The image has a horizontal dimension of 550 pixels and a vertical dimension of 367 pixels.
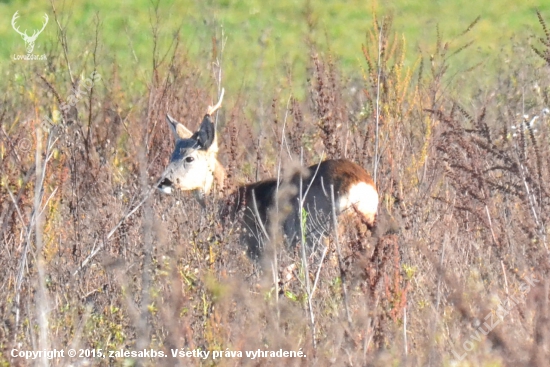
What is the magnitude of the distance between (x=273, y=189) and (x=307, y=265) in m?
2.41

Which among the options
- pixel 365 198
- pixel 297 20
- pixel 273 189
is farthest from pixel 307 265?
pixel 297 20

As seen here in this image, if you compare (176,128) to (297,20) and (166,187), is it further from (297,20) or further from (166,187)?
(297,20)

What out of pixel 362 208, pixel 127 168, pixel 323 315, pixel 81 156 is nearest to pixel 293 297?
pixel 323 315

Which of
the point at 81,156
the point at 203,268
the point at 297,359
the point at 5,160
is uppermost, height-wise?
the point at 81,156

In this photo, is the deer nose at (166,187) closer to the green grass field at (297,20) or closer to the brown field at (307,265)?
the brown field at (307,265)

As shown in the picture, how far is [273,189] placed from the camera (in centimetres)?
660

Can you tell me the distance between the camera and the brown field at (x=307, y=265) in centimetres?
323

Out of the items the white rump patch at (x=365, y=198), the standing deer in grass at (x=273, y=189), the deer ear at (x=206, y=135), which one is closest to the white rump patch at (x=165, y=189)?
the standing deer in grass at (x=273, y=189)

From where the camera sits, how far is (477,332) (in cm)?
321

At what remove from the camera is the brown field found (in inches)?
127

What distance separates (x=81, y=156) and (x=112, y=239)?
162 cm

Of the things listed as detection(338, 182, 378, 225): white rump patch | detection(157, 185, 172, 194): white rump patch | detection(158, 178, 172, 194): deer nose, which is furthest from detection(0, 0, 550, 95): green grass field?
detection(338, 182, 378, 225): white rump patch

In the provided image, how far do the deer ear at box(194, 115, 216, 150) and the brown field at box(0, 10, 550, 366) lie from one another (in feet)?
1.17

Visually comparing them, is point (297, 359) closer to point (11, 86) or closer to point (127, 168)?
point (127, 168)
